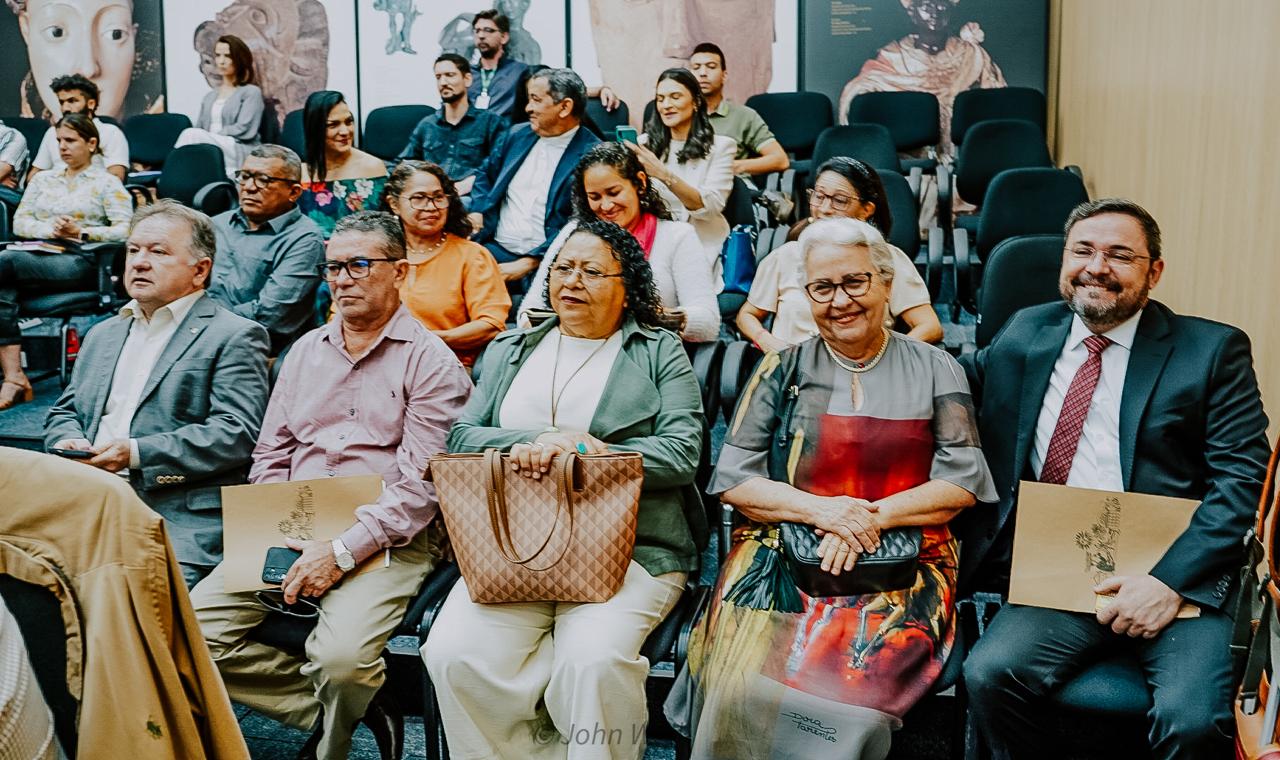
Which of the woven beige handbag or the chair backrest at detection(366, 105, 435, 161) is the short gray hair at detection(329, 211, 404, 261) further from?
the chair backrest at detection(366, 105, 435, 161)

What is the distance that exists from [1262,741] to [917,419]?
0.89m

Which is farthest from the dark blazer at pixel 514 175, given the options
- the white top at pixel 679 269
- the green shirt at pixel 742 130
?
the green shirt at pixel 742 130

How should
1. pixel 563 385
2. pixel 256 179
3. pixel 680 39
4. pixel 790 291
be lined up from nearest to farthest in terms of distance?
pixel 563 385 < pixel 790 291 < pixel 256 179 < pixel 680 39

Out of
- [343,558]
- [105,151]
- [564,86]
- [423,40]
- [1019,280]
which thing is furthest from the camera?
[423,40]

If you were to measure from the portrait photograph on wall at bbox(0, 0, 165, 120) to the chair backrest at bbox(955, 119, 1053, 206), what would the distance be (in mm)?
5574

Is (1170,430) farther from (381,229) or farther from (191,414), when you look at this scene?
(191,414)

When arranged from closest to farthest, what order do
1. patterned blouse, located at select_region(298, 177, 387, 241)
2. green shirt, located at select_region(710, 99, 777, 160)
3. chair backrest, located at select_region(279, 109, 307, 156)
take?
patterned blouse, located at select_region(298, 177, 387, 241) < green shirt, located at select_region(710, 99, 777, 160) < chair backrest, located at select_region(279, 109, 307, 156)

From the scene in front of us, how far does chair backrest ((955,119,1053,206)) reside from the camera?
222 inches

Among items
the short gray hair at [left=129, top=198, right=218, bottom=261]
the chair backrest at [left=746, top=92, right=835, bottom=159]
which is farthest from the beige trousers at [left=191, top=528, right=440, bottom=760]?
the chair backrest at [left=746, top=92, right=835, bottom=159]

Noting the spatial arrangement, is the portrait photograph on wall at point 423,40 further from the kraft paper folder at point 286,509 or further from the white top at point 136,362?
the kraft paper folder at point 286,509

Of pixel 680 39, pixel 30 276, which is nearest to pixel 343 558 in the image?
pixel 30 276

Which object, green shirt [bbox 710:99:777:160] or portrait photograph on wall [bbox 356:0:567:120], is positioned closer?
green shirt [bbox 710:99:777:160]

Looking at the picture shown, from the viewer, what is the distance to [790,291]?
11.0ft

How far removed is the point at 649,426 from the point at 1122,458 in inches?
37.3
